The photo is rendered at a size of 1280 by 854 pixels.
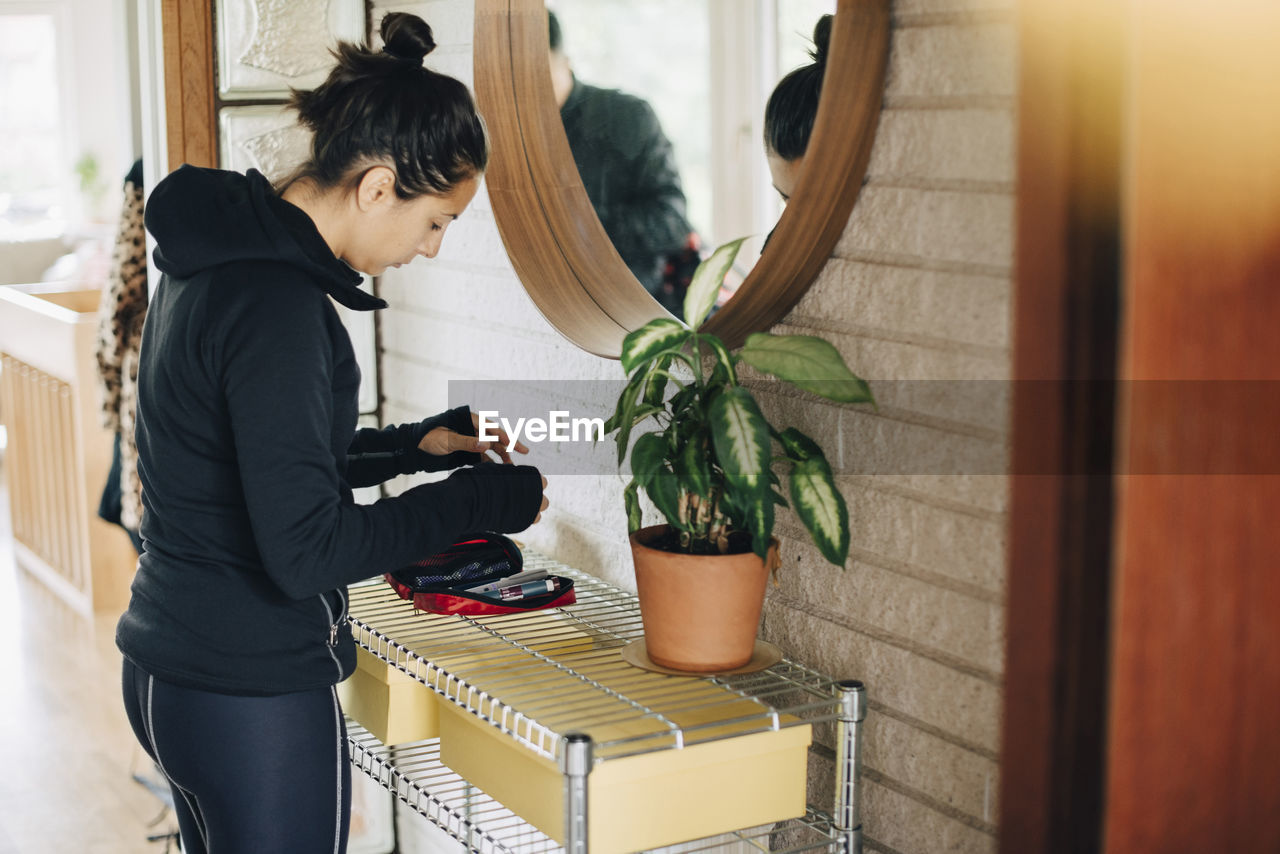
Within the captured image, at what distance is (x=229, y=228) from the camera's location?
1.27 m

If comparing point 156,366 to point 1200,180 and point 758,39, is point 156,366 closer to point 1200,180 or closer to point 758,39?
point 1200,180

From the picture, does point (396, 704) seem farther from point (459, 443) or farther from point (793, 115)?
point (793, 115)

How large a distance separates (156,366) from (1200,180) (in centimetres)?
94

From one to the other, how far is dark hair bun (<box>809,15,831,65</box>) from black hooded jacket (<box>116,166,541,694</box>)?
544 millimetres

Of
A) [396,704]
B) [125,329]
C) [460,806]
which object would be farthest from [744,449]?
[125,329]

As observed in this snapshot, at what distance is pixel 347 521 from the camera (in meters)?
1.28

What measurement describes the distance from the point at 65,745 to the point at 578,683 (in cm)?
246

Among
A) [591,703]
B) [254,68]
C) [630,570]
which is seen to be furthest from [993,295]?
[254,68]

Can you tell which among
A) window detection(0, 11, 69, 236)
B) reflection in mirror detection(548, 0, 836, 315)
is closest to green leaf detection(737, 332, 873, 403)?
reflection in mirror detection(548, 0, 836, 315)

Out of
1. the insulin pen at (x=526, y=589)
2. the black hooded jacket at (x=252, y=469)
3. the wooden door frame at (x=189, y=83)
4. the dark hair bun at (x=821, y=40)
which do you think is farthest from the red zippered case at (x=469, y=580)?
the wooden door frame at (x=189, y=83)

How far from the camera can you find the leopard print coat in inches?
111

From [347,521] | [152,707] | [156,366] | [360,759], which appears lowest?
[360,759]

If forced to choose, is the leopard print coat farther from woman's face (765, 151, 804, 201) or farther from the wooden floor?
woman's face (765, 151, 804, 201)

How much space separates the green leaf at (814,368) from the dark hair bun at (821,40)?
1.08 feet
